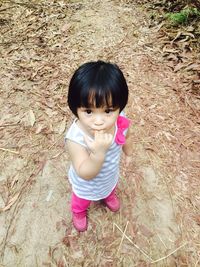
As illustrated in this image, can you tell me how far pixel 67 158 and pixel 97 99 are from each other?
141 centimetres

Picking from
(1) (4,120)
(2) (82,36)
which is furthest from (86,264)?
(2) (82,36)

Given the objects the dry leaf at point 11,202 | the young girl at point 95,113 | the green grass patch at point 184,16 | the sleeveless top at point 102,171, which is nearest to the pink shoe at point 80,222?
the sleeveless top at point 102,171

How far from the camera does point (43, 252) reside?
8.18 feet

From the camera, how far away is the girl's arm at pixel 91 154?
1.76m


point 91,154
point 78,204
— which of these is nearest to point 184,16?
point 78,204

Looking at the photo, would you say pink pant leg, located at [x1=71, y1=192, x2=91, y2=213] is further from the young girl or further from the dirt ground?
the young girl

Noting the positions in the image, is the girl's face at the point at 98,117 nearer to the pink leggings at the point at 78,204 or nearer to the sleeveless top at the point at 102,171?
the sleeveless top at the point at 102,171

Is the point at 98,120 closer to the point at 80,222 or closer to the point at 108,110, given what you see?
the point at 108,110

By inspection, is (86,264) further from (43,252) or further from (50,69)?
(50,69)

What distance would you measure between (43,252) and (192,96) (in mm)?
2102

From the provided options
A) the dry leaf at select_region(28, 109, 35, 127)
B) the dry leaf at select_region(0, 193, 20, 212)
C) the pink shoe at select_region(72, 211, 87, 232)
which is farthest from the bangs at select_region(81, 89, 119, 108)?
the dry leaf at select_region(28, 109, 35, 127)

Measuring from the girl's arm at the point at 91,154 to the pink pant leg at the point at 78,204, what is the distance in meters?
0.53

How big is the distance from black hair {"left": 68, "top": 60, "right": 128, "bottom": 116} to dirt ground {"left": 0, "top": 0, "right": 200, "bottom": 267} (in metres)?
1.22

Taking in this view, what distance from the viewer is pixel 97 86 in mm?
1704
